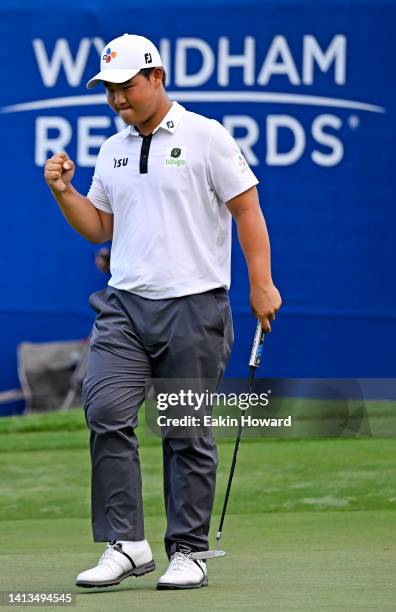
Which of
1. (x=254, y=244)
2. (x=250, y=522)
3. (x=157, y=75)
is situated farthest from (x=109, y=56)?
(x=250, y=522)

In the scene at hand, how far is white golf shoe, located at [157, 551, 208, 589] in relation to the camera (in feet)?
16.3

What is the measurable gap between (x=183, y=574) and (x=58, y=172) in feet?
4.50

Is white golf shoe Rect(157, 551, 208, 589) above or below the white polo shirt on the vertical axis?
below

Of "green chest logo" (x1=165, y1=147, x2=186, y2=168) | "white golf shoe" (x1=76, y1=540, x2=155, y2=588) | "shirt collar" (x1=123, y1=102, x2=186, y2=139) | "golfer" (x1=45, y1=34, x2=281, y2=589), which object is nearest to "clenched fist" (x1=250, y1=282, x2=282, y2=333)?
"golfer" (x1=45, y1=34, x2=281, y2=589)

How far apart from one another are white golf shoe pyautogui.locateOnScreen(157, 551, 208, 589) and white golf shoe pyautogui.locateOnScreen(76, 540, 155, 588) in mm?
90

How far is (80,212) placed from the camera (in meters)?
5.29

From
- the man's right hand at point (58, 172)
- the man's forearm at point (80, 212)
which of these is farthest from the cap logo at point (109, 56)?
the man's forearm at point (80, 212)

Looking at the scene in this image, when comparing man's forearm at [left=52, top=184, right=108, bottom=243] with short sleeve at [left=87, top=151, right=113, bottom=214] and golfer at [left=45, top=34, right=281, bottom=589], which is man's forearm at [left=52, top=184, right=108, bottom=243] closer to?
short sleeve at [left=87, top=151, right=113, bottom=214]

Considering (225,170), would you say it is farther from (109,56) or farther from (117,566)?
(117,566)

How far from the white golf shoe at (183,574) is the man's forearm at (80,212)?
113cm

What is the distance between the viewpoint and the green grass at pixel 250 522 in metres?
4.83

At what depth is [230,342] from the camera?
5.25 metres

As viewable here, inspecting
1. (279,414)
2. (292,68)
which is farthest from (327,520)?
(292,68)

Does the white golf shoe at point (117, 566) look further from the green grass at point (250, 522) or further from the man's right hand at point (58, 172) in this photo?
the man's right hand at point (58, 172)
